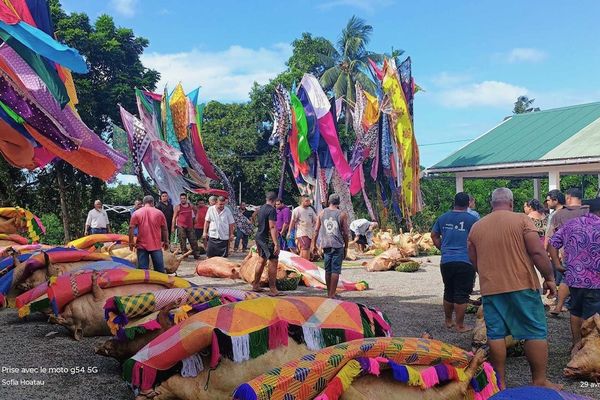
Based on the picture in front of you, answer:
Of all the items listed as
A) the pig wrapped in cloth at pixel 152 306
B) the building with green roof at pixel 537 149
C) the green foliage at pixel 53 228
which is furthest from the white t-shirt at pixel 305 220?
the green foliage at pixel 53 228

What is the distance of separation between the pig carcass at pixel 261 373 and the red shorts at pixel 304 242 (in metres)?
8.83

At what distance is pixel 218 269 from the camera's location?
10.7m

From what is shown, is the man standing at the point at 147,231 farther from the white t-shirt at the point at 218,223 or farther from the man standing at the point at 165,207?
the man standing at the point at 165,207

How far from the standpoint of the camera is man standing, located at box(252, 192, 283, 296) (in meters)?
8.67

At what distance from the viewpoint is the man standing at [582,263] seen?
5.06 metres

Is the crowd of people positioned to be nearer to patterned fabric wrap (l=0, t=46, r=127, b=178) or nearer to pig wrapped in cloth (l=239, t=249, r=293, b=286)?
patterned fabric wrap (l=0, t=46, r=127, b=178)

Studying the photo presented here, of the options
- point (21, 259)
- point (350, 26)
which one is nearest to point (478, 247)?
point (21, 259)

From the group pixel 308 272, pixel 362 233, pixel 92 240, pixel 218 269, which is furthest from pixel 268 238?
pixel 362 233

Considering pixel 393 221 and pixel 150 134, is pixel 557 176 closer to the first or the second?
pixel 393 221

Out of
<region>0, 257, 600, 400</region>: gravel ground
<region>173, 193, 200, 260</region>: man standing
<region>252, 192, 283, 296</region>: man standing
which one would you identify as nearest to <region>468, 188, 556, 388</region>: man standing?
<region>0, 257, 600, 400</region>: gravel ground

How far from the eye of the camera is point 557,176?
18938 millimetres

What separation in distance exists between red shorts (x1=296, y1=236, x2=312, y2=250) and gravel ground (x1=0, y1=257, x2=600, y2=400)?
12.9 feet

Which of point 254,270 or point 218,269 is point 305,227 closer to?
point 218,269

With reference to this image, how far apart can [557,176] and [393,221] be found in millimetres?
9181
